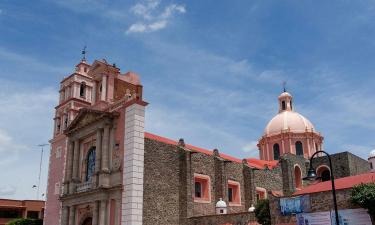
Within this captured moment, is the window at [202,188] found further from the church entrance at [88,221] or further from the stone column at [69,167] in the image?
the stone column at [69,167]

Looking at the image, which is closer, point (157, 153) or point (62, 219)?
point (157, 153)

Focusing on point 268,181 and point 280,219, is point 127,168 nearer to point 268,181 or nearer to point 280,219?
point 280,219

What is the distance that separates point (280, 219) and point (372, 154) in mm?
10695

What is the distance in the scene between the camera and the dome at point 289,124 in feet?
145

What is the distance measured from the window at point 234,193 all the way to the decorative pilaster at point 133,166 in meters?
9.47

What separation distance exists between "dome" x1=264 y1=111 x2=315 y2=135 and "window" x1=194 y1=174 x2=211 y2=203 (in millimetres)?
18416

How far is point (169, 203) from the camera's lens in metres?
25.0

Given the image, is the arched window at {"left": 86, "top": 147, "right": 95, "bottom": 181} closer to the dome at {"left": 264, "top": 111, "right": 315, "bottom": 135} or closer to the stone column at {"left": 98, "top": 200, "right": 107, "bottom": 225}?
the stone column at {"left": 98, "top": 200, "right": 107, "bottom": 225}

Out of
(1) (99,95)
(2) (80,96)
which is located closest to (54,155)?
(2) (80,96)

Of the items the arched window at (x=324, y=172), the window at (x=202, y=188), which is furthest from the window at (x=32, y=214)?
the arched window at (x=324, y=172)

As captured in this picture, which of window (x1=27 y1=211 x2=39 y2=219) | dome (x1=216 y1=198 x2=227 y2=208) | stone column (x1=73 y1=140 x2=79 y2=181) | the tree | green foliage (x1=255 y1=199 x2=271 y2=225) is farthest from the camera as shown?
window (x1=27 y1=211 x2=39 y2=219)

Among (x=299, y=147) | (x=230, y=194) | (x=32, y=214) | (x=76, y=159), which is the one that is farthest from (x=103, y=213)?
(x=32, y=214)

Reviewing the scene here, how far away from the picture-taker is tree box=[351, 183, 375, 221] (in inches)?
699

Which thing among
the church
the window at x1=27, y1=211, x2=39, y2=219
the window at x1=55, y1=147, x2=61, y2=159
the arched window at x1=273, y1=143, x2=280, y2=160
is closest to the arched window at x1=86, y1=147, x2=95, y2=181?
the church
